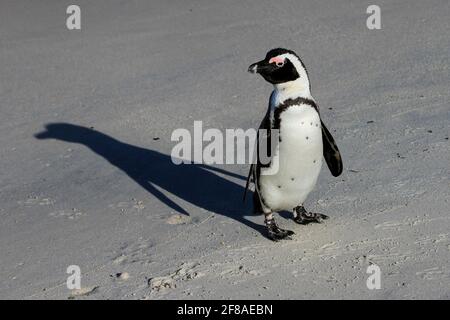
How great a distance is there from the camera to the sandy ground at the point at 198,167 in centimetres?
354

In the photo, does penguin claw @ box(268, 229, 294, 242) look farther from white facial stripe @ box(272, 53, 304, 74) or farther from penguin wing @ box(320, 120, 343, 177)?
white facial stripe @ box(272, 53, 304, 74)

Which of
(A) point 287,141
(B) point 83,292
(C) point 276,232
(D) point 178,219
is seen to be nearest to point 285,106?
(A) point 287,141

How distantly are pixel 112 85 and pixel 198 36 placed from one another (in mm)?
1085

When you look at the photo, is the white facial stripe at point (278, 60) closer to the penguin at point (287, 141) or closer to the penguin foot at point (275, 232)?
the penguin at point (287, 141)

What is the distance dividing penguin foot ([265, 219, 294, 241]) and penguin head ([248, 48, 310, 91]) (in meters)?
0.62

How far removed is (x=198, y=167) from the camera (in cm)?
486

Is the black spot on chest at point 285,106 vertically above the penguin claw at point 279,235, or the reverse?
the black spot on chest at point 285,106

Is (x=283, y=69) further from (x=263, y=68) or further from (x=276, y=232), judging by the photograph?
(x=276, y=232)

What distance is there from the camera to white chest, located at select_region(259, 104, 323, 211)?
3645 millimetres

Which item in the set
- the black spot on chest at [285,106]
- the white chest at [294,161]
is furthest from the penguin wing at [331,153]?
the black spot on chest at [285,106]

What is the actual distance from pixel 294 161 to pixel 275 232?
34 centimetres

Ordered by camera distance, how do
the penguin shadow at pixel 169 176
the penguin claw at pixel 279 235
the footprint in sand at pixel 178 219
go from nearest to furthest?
the penguin claw at pixel 279 235 → the footprint in sand at pixel 178 219 → the penguin shadow at pixel 169 176

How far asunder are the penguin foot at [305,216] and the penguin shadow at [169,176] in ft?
0.58

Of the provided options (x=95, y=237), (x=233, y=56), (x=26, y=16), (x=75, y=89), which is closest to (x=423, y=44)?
(x=233, y=56)
